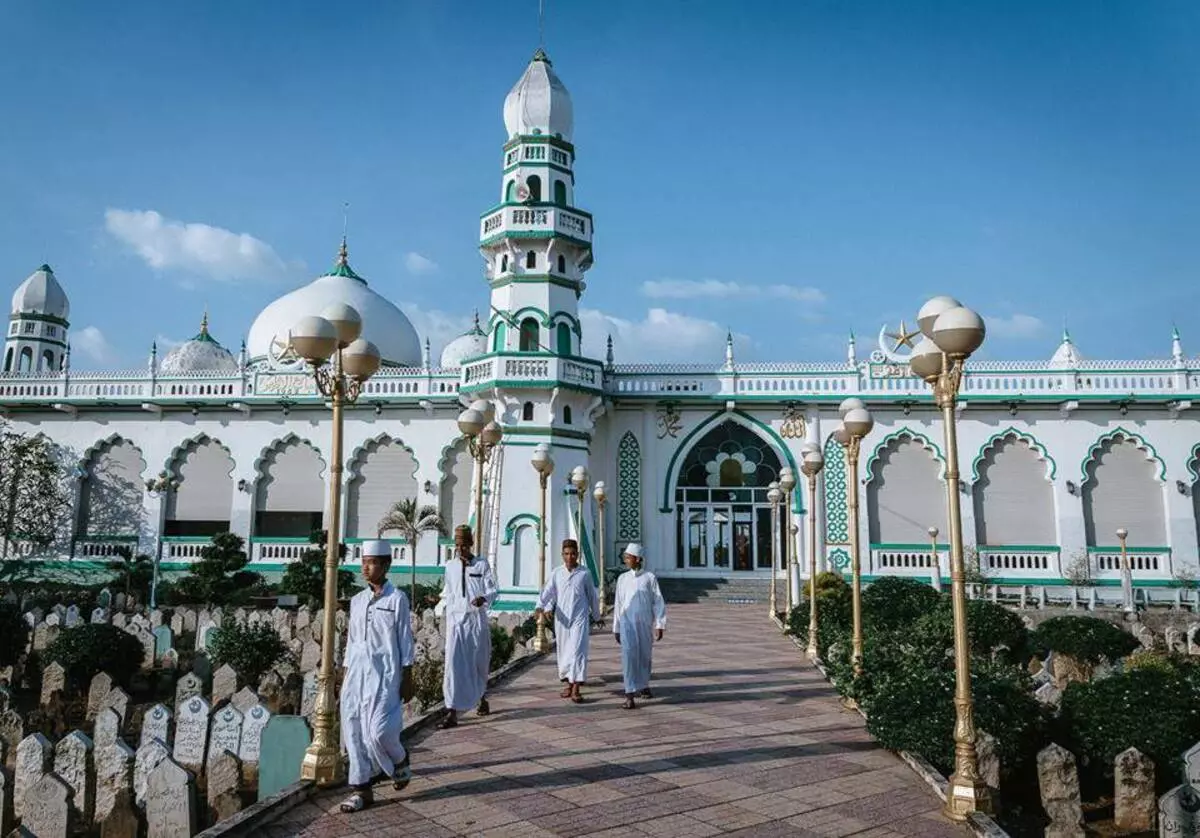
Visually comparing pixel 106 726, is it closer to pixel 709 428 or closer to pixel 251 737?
pixel 251 737

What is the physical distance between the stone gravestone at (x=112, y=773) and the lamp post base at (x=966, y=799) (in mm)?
4754

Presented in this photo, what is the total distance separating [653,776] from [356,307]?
2411 centimetres

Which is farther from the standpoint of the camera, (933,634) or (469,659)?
(933,634)

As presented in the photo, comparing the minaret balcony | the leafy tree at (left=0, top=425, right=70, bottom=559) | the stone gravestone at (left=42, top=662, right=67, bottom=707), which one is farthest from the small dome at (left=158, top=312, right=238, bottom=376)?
the stone gravestone at (left=42, top=662, right=67, bottom=707)

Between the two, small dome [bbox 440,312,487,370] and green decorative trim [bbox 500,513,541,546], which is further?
small dome [bbox 440,312,487,370]

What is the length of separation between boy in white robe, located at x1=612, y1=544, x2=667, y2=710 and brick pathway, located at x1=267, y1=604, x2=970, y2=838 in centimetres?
25

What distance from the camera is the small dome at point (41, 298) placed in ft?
96.0

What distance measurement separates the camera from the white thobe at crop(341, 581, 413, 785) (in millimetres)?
4992

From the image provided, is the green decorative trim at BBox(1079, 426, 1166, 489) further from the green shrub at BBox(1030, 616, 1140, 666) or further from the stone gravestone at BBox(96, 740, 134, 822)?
the stone gravestone at BBox(96, 740, 134, 822)

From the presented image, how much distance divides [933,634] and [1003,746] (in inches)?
175

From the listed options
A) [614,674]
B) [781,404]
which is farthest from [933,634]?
[781,404]

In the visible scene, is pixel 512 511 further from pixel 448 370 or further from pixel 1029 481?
pixel 1029 481

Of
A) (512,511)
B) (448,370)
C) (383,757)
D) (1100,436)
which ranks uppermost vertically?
(448,370)

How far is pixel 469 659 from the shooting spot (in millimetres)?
7211
